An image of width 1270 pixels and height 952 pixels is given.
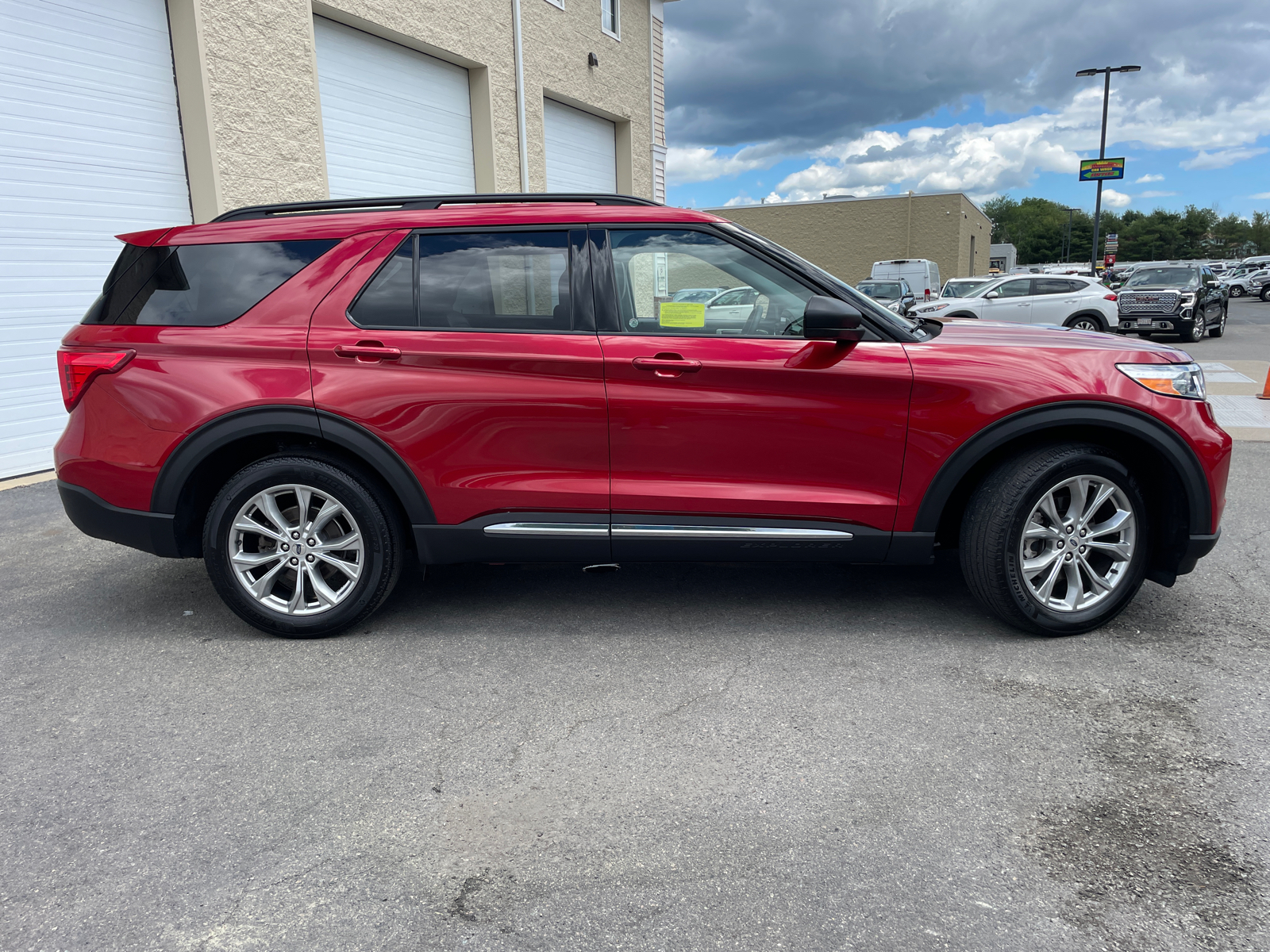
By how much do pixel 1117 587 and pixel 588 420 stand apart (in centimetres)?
231

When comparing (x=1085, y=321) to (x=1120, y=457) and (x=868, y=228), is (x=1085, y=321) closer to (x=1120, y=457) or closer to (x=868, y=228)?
(x=1120, y=457)

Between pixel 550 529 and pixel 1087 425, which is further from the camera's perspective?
pixel 550 529

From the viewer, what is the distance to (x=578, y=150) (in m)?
15.5

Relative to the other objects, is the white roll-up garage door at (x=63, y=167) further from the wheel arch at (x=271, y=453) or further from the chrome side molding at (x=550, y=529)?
the chrome side molding at (x=550, y=529)

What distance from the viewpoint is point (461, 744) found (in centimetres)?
305

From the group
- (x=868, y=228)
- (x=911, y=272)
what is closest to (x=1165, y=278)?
(x=911, y=272)

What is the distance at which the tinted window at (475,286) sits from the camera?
3.81 m

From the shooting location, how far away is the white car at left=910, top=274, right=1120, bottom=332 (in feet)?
59.6

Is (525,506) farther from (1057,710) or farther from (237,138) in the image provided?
(237,138)

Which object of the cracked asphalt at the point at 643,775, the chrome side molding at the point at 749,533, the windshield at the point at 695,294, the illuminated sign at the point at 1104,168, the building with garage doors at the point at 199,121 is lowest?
the cracked asphalt at the point at 643,775

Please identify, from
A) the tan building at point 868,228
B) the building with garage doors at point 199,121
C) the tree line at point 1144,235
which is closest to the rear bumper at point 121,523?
the building with garage doors at point 199,121

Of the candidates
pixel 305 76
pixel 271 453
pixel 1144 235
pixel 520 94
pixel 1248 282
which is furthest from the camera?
pixel 1144 235

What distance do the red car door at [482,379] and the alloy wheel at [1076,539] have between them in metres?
1.78

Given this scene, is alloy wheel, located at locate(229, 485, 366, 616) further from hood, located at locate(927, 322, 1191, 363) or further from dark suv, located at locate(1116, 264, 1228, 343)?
dark suv, located at locate(1116, 264, 1228, 343)
